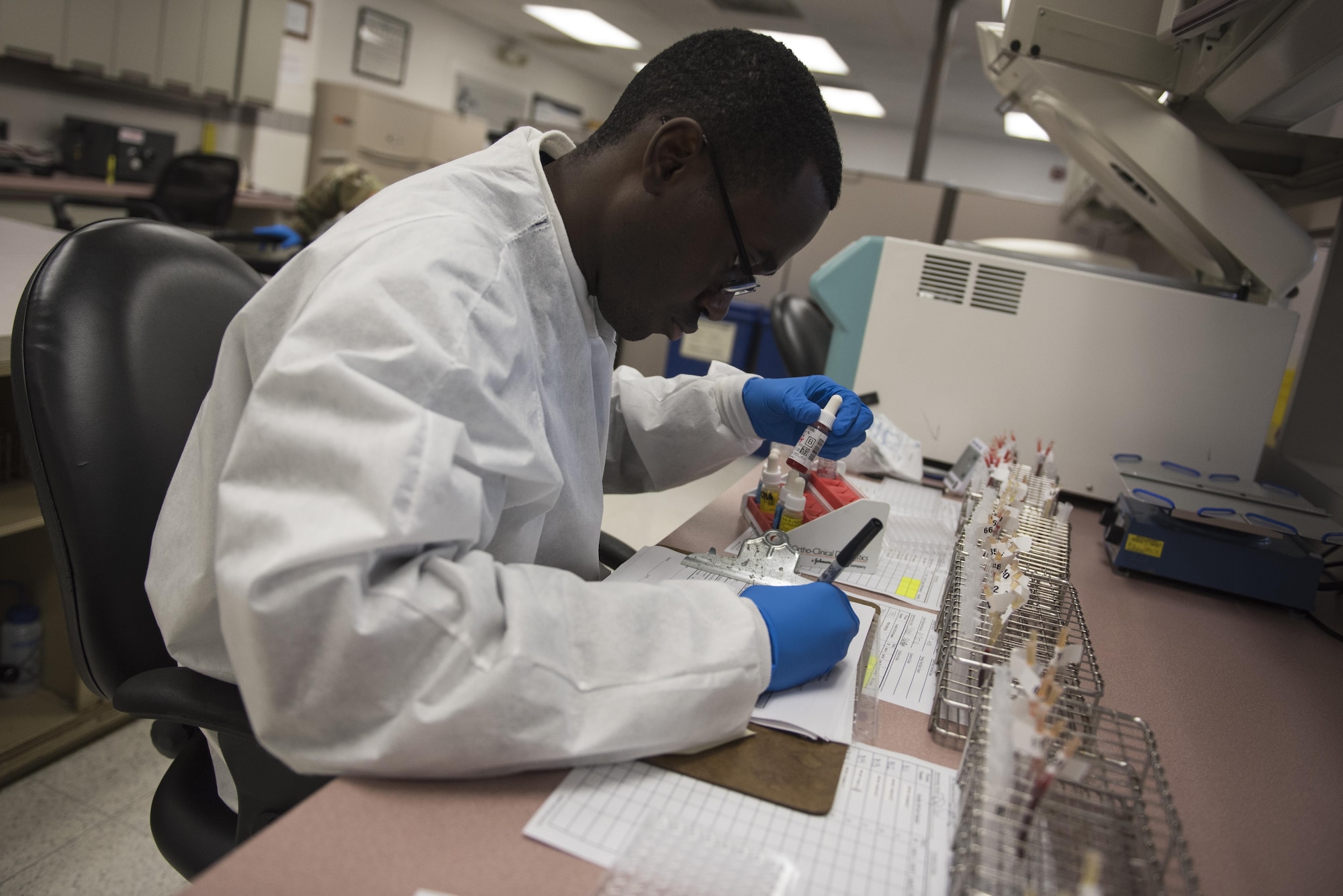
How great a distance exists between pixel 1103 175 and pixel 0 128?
521cm

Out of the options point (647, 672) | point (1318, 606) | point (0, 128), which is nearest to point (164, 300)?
point (647, 672)

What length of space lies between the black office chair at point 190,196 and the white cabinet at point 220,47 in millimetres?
811

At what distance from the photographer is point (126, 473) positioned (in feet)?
2.76

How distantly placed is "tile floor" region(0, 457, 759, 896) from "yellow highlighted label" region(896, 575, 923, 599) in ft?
3.97

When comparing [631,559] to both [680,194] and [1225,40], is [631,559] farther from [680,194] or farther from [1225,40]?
[1225,40]

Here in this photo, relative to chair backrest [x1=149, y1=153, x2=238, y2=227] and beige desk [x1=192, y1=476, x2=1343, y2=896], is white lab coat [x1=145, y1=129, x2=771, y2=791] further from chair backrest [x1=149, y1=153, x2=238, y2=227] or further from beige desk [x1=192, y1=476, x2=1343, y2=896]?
chair backrest [x1=149, y1=153, x2=238, y2=227]

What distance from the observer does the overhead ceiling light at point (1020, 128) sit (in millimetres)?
7922

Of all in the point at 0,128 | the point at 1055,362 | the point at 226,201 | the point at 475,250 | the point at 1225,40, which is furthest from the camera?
the point at 226,201

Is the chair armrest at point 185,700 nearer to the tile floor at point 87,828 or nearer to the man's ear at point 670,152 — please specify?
the man's ear at point 670,152

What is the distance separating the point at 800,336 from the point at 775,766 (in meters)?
2.09

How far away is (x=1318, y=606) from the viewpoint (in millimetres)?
1381

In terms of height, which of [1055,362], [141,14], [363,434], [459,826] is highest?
[141,14]

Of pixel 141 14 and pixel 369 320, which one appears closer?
pixel 369 320

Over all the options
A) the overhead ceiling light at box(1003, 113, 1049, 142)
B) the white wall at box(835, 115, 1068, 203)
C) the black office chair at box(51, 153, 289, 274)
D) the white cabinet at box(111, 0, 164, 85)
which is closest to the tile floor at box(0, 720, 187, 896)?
the black office chair at box(51, 153, 289, 274)
